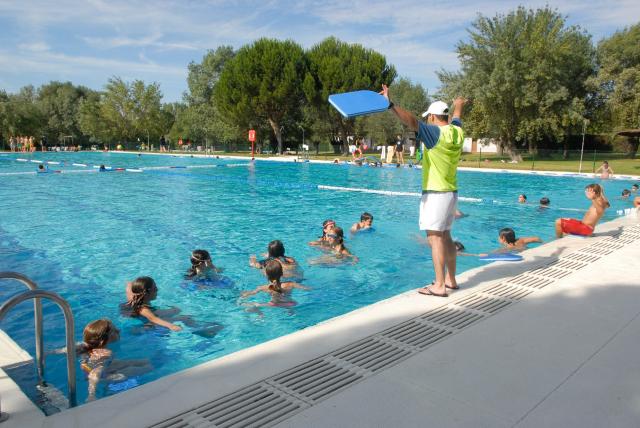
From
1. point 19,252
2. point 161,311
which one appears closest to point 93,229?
point 19,252

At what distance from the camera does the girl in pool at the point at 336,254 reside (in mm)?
8133

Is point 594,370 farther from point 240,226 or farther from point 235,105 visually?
point 235,105

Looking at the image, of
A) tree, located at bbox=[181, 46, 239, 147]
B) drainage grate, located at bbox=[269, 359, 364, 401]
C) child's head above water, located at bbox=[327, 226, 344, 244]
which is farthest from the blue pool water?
tree, located at bbox=[181, 46, 239, 147]

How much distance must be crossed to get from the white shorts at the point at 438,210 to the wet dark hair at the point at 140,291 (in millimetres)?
3311

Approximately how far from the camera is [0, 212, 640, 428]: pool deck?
8.11 ft

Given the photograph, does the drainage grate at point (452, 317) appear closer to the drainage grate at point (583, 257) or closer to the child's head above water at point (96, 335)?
the drainage grate at point (583, 257)

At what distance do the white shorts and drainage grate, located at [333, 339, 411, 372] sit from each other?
132 centimetres

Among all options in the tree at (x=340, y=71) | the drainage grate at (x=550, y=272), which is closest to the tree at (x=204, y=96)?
the tree at (x=340, y=71)

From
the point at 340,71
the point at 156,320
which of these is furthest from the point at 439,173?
the point at 340,71

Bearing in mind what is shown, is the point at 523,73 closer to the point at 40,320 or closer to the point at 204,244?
the point at 204,244

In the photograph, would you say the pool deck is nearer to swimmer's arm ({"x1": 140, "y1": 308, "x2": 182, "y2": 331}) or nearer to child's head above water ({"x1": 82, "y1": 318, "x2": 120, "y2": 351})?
child's head above water ({"x1": 82, "y1": 318, "x2": 120, "y2": 351})

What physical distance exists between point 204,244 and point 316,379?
7166 mm

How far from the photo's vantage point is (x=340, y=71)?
45.6 meters

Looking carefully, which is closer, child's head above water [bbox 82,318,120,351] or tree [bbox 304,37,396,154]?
child's head above water [bbox 82,318,120,351]
